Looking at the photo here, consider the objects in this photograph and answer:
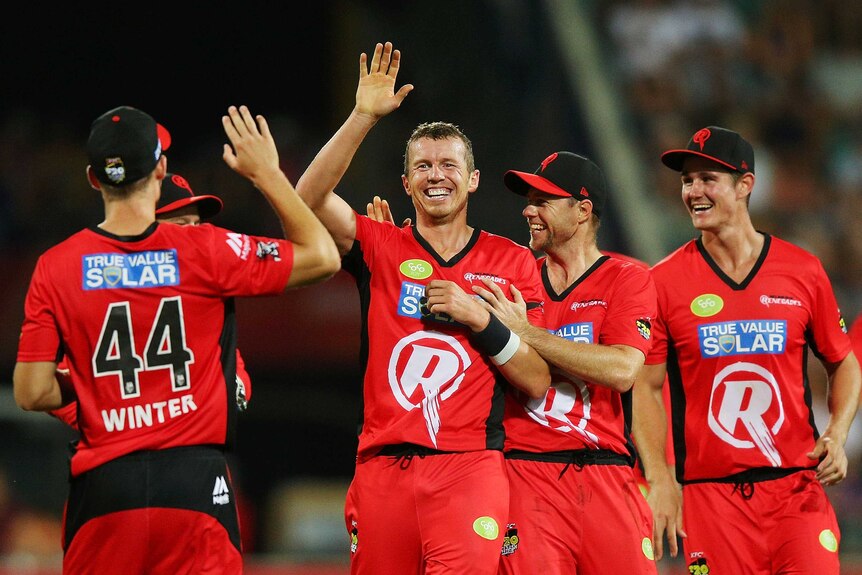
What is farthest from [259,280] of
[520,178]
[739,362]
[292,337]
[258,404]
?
[258,404]

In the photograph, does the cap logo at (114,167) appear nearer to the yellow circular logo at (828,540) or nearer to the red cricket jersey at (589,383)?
the red cricket jersey at (589,383)

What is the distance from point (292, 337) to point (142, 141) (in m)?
9.30

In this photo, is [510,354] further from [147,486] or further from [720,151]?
[720,151]

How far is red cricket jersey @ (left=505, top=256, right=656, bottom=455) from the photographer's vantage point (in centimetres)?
591

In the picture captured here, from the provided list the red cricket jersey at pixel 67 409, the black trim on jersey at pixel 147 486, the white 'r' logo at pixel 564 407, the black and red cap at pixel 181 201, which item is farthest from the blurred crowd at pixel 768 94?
the black trim on jersey at pixel 147 486

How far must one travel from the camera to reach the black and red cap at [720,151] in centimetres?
651

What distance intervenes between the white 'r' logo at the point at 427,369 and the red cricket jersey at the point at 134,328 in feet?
3.52

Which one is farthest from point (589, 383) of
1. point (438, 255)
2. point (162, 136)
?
point (162, 136)

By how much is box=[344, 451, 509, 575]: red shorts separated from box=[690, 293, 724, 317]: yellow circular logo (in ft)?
5.15

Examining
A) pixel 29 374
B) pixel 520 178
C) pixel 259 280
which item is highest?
pixel 520 178

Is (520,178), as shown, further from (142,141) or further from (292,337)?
(292,337)

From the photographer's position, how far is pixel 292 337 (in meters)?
14.0

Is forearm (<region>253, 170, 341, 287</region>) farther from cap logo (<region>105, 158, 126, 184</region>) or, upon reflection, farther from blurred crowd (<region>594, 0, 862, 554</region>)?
blurred crowd (<region>594, 0, 862, 554</region>)

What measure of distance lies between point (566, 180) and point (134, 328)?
2559 millimetres
